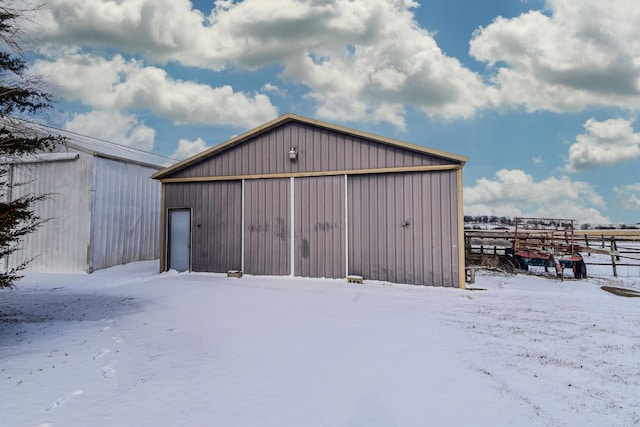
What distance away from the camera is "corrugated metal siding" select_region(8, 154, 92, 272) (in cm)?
1234

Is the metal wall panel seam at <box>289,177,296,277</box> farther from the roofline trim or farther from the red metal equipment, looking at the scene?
the red metal equipment

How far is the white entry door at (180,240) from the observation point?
1182cm

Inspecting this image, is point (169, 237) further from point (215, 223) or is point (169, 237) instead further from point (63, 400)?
point (63, 400)

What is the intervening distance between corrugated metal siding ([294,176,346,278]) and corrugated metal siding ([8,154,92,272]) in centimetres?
761

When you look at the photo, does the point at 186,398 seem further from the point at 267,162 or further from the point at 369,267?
the point at 267,162

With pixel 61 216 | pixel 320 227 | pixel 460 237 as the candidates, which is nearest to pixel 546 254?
pixel 460 237

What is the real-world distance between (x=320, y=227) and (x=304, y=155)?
2223 millimetres

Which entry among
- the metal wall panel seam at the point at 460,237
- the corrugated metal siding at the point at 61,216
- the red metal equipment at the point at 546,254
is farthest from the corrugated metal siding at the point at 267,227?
the red metal equipment at the point at 546,254

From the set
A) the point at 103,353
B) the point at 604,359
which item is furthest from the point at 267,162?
the point at 604,359

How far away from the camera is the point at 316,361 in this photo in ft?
13.1

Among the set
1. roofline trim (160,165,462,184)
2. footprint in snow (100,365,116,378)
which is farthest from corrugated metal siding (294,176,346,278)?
footprint in snow (100,365,116,378)

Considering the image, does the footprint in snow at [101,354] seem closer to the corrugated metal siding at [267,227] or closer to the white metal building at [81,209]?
the corrugated metal siding at [267,227]

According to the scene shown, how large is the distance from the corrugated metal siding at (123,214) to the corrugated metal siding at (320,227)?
7269 mm

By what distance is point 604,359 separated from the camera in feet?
14.3
